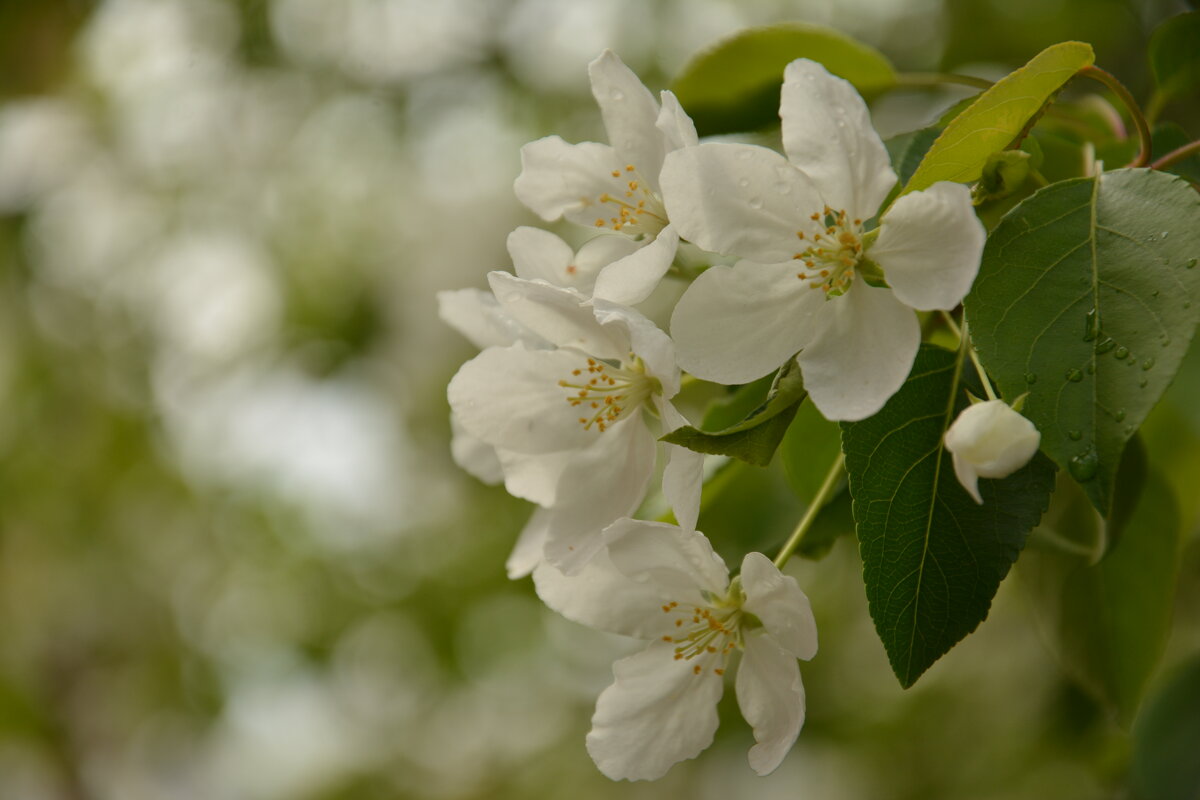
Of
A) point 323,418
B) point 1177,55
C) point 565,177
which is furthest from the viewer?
point 323,418

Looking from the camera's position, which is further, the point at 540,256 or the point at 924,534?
the point at 540,256

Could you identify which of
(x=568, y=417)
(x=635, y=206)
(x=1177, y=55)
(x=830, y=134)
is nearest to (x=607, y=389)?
(x=568, y=417)

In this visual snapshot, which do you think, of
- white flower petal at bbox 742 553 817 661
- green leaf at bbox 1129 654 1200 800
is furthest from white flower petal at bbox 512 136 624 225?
green leaf at bbox 1129 654 1200 800

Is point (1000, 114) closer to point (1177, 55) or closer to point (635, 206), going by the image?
point (635, 206)

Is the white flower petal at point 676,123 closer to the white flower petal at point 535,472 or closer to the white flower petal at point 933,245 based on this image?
the white flower petal at point 933,245

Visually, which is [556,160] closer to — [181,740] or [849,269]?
[849,269]

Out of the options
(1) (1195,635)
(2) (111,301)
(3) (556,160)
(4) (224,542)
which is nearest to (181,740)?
(4) (224,542)

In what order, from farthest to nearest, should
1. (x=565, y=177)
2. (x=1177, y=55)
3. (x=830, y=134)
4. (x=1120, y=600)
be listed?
(x=1120, y=600), (x=1177, y=55), (x=565, y=177), (x=830, y=134)
